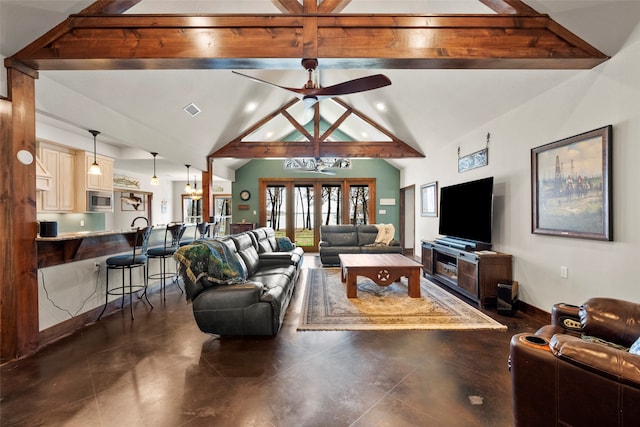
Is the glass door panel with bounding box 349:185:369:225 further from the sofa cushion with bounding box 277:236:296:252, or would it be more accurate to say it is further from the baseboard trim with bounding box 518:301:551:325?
the baseboard trim with bounding box 518:301:551:325

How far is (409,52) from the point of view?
2578mm

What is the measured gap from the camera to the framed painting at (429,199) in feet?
20.7

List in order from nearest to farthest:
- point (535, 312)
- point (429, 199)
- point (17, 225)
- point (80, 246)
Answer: point (17, 225), point (80, 246), point (535, 312), point (429, 199)

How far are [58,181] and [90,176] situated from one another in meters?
0.50

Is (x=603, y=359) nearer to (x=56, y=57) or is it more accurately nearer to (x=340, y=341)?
(x=340, y=341)

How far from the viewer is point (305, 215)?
9.28 m

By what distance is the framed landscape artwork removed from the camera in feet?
8.41

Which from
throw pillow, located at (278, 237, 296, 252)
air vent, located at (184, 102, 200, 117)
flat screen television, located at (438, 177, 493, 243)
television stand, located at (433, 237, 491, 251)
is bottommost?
throw pillow, located at (278, 237, 296, 252)

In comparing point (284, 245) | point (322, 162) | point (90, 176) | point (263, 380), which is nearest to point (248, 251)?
point (284, 245)

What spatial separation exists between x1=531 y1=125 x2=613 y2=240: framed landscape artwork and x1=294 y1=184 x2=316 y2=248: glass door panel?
21.3 ft

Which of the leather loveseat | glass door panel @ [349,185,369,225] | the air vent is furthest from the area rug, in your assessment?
glass door panel @ [349,185,369,225]

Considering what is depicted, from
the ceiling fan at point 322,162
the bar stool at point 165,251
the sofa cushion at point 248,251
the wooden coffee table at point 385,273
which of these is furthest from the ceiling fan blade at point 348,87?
the ceiling fan at point 322,162

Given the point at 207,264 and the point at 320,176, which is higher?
the point at 320,176

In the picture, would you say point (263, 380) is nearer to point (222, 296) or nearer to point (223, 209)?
point (222, 296)
